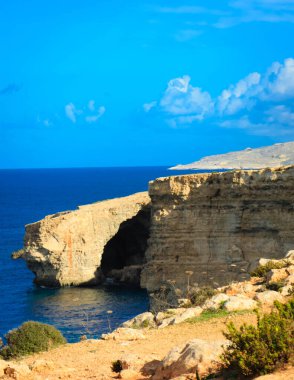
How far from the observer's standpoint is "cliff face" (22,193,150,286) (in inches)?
1720

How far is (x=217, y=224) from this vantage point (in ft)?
126

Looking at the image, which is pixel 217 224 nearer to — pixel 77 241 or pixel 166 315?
pixel 77 241

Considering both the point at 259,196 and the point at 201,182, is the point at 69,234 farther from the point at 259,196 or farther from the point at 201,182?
the point at 259,196

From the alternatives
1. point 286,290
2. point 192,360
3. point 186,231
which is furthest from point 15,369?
point 186,231

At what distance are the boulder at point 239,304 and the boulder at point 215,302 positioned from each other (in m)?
0.27

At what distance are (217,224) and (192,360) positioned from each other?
A: 2808 cm

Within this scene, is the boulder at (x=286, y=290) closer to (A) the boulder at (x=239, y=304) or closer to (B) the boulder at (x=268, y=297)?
(B) the boulder at (x=268, y=297)

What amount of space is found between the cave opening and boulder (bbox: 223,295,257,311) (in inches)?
1234

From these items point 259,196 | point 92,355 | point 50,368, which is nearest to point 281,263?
point 92,355

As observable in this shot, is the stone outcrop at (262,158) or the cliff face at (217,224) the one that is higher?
the stone outcrop at (262,158)

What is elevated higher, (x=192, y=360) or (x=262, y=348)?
(x=262, y=348)

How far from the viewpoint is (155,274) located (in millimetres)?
40750

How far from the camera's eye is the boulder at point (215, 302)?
664 inches

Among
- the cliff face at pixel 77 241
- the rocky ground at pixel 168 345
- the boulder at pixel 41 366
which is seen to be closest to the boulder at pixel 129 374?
the rocky ground at pixel 168 345
